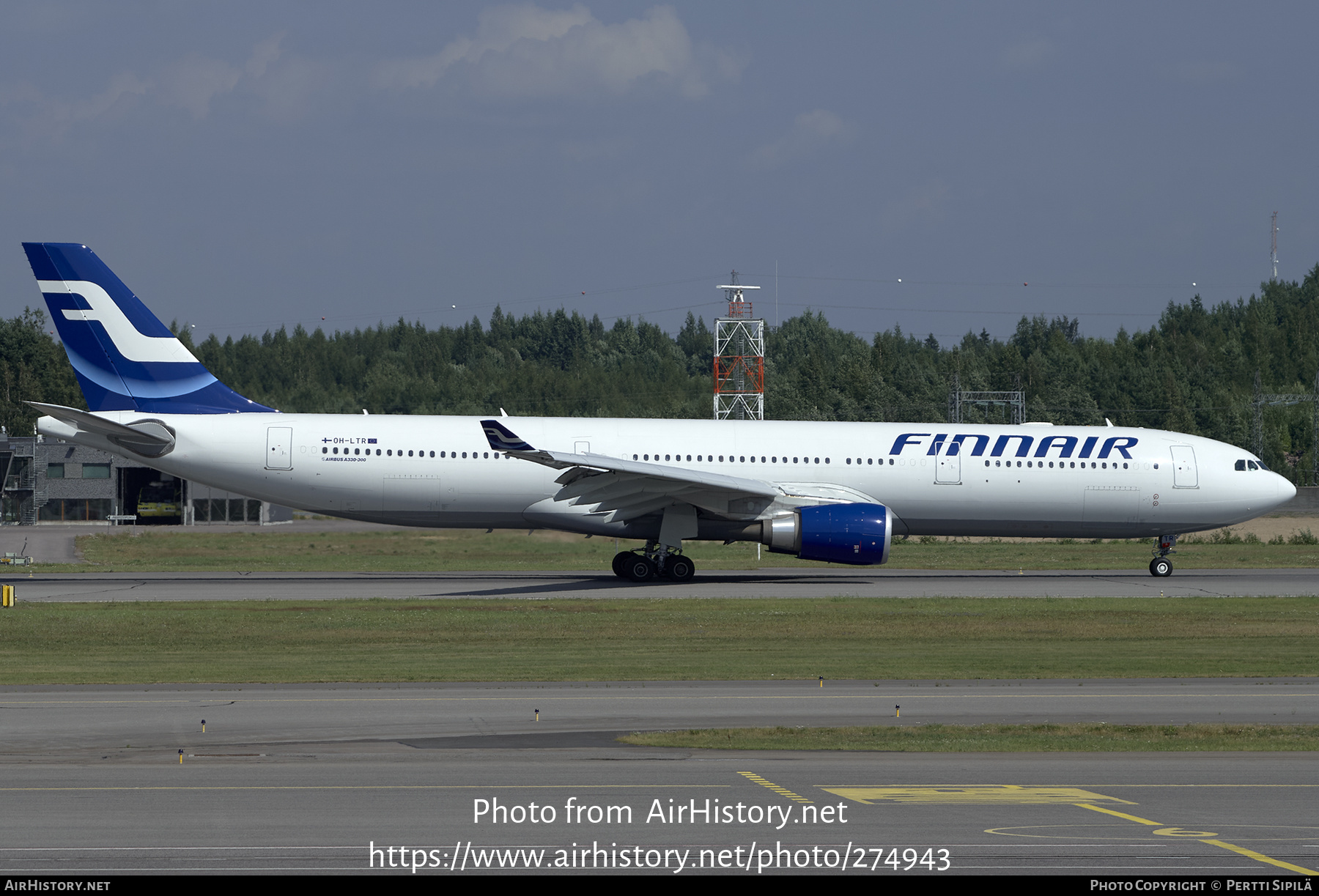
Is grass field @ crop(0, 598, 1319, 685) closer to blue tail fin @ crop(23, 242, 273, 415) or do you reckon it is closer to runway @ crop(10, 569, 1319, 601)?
runway @ crop(10, 569, 1319, 601)

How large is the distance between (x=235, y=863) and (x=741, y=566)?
28508 millimetres

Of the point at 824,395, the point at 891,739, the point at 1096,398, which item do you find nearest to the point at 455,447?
the point at 891,739

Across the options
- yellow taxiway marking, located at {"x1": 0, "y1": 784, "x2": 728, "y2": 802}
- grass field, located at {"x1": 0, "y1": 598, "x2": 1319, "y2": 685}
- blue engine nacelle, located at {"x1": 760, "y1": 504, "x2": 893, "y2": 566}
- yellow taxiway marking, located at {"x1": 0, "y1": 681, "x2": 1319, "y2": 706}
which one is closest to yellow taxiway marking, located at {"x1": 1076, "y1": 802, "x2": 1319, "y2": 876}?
yellow taxiway marking, located at {"x1": 0, "y1": 784, "x2": 728, "y2": 802}

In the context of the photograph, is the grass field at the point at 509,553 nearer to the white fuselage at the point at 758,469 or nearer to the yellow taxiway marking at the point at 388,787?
the white fuselage at the point at 758,469

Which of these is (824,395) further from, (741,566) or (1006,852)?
(1006,852)

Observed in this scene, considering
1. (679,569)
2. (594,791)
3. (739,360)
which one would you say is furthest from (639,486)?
(739,360)

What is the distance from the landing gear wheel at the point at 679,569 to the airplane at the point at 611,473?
4cm

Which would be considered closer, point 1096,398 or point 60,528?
point 60,528

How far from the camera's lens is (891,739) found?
12.3m

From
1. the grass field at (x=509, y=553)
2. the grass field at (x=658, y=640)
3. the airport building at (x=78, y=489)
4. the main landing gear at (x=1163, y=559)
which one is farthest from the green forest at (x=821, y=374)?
the grass field at (x=658, y=640)

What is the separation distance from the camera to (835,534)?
1128 inches

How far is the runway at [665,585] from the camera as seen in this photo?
88.6 feet

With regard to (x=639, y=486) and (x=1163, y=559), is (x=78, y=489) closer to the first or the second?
(x=639, y=486)

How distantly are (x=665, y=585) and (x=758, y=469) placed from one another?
3606 millimetres
